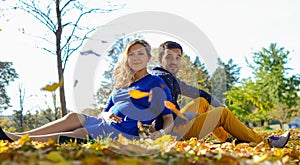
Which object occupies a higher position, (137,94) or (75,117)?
(137,94)

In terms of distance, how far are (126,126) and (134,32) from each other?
6.57ft

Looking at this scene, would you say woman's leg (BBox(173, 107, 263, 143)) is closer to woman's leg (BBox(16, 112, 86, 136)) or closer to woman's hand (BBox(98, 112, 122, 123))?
woman's hand (BBox(98, 112, 122, 123))

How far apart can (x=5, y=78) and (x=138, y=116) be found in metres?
8.84

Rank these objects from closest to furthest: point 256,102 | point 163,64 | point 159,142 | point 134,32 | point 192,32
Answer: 1. point 159,142
2. point 163,64
3. point 192,32
4. point 134,32
5. point 256,102

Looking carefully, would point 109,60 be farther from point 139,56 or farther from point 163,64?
point 139,56

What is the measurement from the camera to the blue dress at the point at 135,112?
3.27m

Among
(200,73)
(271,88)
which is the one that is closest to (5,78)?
(200,73)

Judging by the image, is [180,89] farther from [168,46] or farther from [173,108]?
[173,108]

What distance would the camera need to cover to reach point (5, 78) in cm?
1104

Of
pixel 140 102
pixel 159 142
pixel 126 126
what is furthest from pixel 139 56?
pixel 159 142

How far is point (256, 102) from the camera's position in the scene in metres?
21.3

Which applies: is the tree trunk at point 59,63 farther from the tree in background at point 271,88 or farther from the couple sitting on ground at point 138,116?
the tree in background at point 271,88

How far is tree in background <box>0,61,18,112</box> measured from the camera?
10.4 m

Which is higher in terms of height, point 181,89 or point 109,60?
point 109,60
